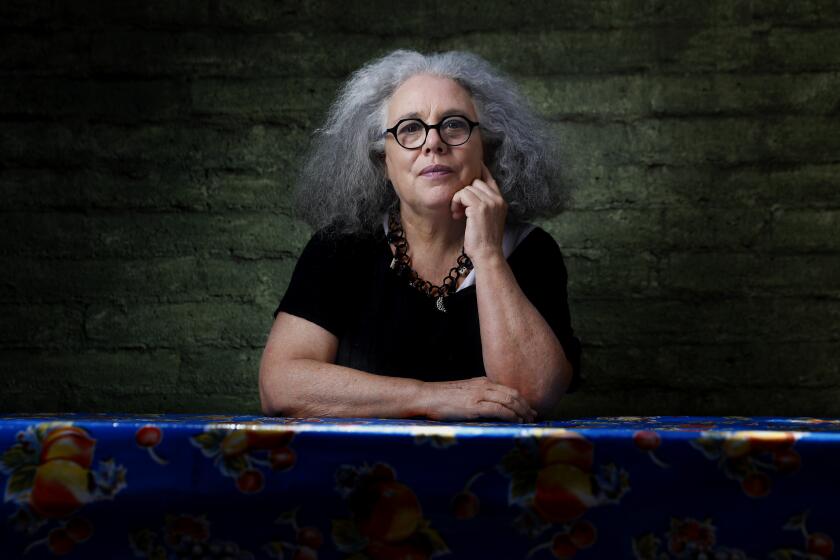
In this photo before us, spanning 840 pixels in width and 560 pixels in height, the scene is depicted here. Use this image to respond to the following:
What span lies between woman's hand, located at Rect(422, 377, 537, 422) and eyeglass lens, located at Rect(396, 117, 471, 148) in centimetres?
58

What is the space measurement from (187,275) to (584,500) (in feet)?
6.43

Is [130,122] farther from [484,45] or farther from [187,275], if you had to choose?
[484,45]

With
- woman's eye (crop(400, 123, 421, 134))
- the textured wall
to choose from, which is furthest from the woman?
the textured wall

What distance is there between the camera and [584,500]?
119 centimetres

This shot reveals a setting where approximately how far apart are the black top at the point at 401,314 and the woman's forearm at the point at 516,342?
142mm

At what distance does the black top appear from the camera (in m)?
2.11

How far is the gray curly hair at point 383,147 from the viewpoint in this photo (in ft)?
7.41

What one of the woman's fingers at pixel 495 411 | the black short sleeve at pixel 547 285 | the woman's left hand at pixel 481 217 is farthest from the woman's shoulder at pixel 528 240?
the woman's fingers at pixel 495 411

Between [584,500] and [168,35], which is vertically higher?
[168,35]

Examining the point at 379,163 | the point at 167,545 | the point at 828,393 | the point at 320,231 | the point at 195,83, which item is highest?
the point at 195,83

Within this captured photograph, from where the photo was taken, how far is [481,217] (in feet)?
6.64

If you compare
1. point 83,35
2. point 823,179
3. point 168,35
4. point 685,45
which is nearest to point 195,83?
point 168,35

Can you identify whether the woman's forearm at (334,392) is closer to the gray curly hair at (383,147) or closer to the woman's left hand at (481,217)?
the woman's left hand at (481,217)

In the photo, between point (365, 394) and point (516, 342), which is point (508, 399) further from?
point (365, 394)
